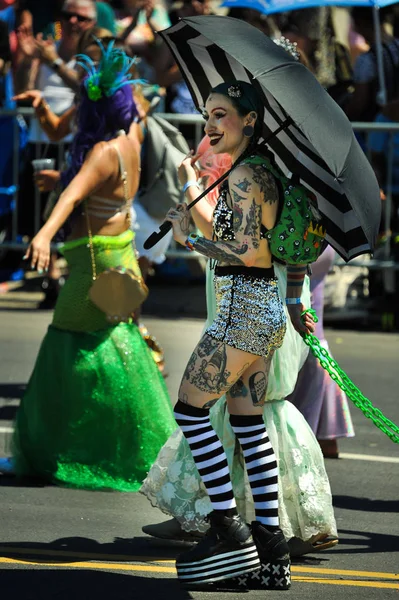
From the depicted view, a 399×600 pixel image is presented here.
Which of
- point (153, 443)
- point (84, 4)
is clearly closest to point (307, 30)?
point (84, 4)

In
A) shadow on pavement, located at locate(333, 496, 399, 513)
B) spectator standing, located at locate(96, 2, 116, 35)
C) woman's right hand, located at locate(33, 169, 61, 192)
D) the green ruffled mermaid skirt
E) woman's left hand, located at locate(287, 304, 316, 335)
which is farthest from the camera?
spectator standing, located at locate(96, 2, 116, 35)

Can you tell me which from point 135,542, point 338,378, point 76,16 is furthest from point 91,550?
point 76,16

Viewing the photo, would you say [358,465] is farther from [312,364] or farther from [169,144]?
[169,144]

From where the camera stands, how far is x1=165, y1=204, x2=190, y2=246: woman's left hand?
4746 millimetres

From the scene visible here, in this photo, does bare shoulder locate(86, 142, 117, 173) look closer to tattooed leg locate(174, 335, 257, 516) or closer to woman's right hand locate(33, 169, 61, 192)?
woman's right hand locate(33, 169, 61, 192)

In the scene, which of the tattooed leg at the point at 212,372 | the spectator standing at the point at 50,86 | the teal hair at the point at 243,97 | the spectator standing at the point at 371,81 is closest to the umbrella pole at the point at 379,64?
the spectator standing at the point at 371,81

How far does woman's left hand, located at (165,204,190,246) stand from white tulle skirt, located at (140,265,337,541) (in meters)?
0.55

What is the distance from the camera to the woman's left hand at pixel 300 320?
198 inches

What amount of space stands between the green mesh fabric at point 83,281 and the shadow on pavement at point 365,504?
58.7 inches

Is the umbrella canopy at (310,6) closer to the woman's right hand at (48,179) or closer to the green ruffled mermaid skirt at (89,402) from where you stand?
the woman's right hand at (48,179)

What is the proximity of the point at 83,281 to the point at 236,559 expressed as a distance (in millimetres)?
2203

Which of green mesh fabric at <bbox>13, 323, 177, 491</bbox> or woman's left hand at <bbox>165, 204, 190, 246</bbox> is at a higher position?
woman's left hand at <bbox>165, 204, 190, 246</bbox>

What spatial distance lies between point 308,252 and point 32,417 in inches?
84.3

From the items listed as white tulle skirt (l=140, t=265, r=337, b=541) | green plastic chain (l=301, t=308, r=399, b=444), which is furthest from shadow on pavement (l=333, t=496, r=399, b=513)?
green plastic chain (l=301, t=308, r=399, b=444)
